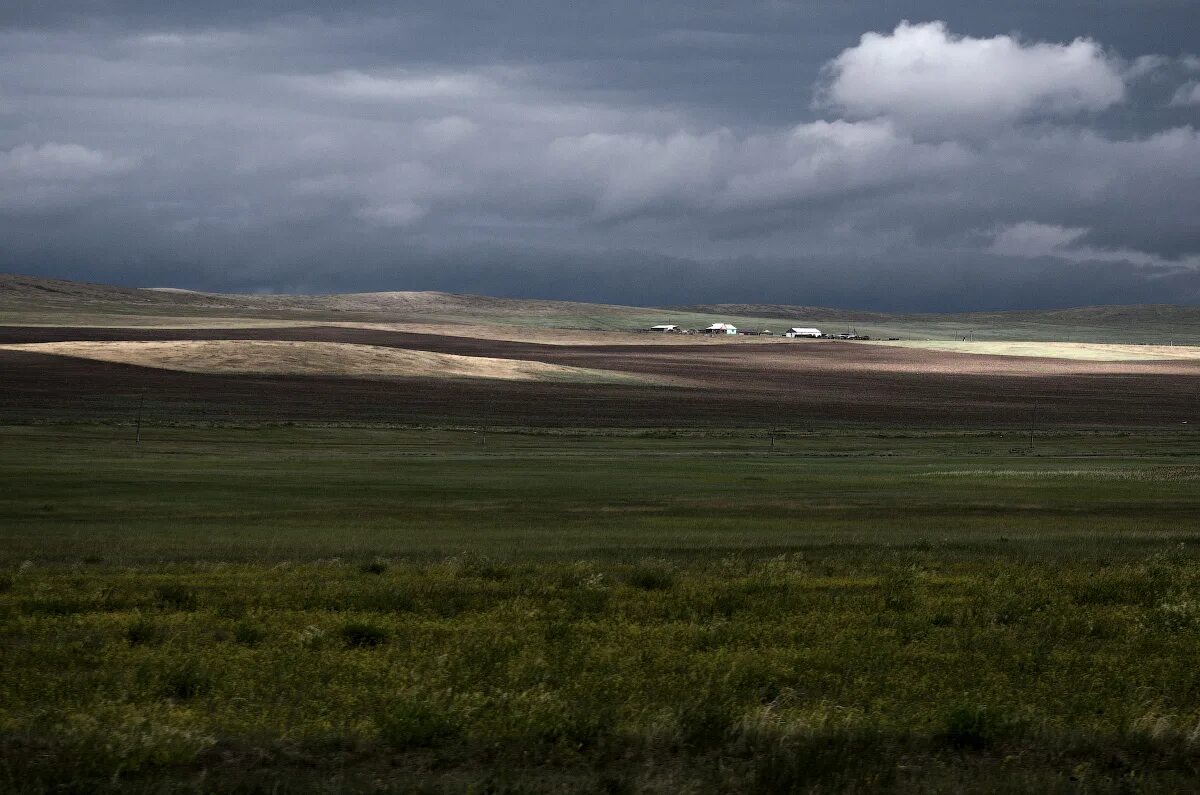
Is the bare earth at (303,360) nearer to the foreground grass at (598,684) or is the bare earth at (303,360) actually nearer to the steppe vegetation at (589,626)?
the steppe vegetation at (589,626)

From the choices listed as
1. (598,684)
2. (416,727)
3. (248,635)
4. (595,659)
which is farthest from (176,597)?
(416,727)

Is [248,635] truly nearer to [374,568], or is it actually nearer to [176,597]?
[176,597]

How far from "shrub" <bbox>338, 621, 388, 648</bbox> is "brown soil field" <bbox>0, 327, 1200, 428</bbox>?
5735 centimetres

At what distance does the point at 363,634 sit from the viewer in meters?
10.8

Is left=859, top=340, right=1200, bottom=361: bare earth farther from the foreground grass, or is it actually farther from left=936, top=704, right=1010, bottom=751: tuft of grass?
left=936, top=704, right=1010, bottom=751: tuft of grass

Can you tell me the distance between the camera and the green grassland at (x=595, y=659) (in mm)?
7340

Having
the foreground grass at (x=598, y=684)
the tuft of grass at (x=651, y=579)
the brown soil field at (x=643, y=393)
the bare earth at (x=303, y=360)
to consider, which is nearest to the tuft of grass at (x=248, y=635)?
the foreground grass at (x=598, y=684)

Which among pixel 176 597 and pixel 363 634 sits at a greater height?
pixel 363 634

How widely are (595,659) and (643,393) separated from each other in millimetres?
86328

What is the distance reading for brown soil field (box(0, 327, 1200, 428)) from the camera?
7462cm

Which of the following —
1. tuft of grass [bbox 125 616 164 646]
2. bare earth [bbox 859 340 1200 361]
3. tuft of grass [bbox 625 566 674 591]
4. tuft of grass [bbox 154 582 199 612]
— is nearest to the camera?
tuft of grass [bbox 125 616 164 646]

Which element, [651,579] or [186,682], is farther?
[651,579]

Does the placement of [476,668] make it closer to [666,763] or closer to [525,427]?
[666,763]

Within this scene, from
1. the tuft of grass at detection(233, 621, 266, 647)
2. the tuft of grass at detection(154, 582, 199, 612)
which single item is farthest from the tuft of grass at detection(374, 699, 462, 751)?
the tuft of grass at detection(154, 582, 199, 612)
